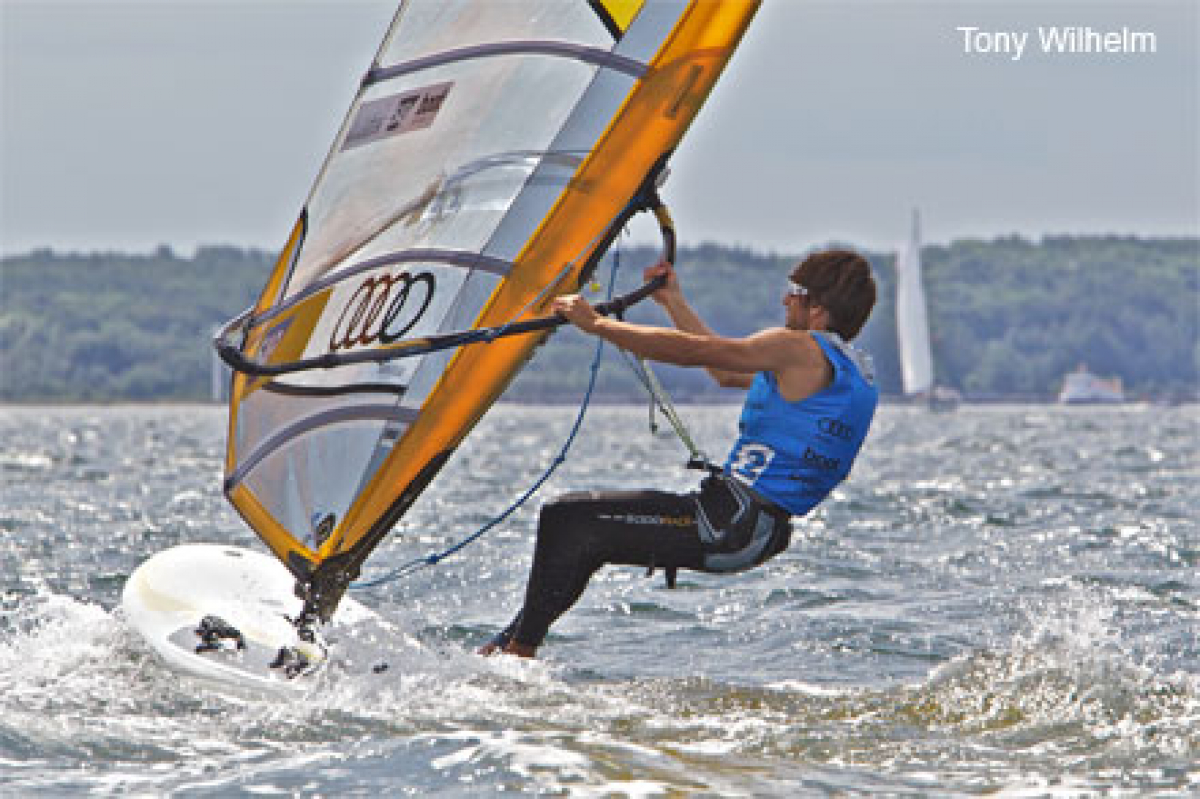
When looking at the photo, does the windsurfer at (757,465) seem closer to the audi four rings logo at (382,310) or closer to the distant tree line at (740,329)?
the audi four rings logo at (382,310)

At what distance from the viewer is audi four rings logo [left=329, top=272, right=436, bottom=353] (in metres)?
6.01

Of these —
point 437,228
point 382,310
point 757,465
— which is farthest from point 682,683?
point 437,228

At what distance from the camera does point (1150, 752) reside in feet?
18.0

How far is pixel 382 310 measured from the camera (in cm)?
605

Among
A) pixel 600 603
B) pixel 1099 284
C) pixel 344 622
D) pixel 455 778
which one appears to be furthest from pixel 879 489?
pixel 1099 284

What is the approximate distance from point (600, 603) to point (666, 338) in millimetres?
3589

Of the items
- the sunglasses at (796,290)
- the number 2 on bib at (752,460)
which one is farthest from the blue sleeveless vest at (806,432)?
the sunglasses at (796,290)

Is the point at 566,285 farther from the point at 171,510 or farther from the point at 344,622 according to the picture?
the point at 171,510

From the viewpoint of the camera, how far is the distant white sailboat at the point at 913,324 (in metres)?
70.9

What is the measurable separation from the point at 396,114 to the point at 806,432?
157cm

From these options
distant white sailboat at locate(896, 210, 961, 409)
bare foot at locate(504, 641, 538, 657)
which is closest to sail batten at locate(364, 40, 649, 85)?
bare foot at locate(504, 641, 538, 657)

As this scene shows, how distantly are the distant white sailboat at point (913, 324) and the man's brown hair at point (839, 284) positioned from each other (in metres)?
64.5

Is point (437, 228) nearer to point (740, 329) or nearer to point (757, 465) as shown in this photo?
point (757, 465)

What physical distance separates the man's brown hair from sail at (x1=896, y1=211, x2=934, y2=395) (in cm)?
6470
